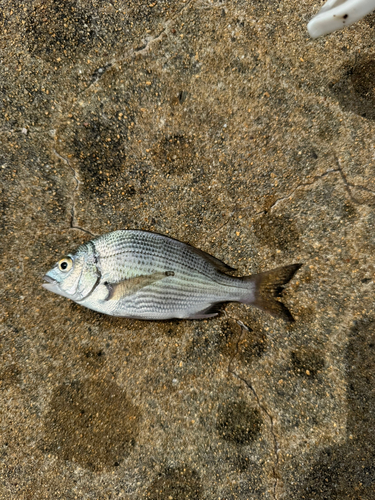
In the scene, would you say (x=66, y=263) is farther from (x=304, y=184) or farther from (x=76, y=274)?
(x=304, y=184)

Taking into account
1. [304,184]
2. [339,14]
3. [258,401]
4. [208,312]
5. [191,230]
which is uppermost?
[339,14]

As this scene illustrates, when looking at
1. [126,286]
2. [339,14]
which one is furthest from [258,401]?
[339,14]

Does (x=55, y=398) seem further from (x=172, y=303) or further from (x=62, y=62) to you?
(x=62, y=62)

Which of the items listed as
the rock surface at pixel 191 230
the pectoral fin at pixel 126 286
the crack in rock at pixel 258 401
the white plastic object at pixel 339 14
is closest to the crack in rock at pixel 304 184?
the rock surface at pixel 191 230

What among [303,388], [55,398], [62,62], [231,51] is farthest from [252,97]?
[55,398]

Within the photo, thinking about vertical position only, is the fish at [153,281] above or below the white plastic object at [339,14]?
below

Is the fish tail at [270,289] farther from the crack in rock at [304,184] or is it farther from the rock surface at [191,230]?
the crack in rock at [304,184]
